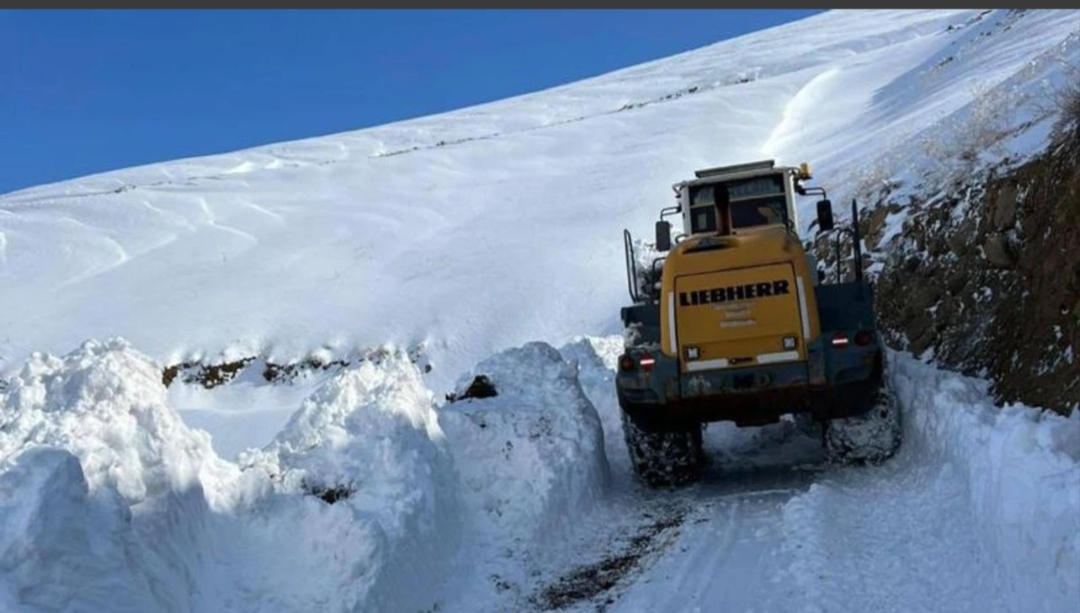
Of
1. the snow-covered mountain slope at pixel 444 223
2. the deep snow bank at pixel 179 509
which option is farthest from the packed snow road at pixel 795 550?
the snow-covered mountain slope at pixel 444 223

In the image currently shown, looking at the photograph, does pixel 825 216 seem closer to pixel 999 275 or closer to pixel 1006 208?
pixel 999 275

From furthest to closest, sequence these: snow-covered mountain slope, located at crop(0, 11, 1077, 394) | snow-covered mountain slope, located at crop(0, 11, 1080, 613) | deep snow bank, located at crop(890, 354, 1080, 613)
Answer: snow-covered mountain slope, located at crop(0, 11, 1077, 394)
snow-covered mountain slope, located at crop(0, 11, 1080, 613)
deep snow bank, located at crop(890, 354, 1080, 613)

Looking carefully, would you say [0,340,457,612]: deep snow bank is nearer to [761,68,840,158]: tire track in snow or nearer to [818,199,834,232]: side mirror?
[818,199,834,232]: side mirror

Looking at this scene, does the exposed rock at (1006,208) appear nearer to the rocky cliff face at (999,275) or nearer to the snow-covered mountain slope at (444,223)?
the rocky cliff face at (999,275)

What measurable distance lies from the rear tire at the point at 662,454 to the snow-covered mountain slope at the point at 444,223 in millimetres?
8615

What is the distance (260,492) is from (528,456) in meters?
2.46

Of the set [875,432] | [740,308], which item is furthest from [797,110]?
[740,308]

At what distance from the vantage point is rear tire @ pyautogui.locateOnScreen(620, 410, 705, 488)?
928 centimetres

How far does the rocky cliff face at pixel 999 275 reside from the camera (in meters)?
8.23

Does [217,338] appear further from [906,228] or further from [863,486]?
[863,486]

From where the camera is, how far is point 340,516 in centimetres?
637

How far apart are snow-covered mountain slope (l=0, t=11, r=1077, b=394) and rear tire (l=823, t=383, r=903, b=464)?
7609 mm

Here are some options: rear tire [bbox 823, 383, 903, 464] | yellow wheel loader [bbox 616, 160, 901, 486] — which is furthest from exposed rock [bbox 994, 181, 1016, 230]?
rear tire [bbox 823, 383, 903, 464]

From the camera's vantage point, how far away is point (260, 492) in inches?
263
